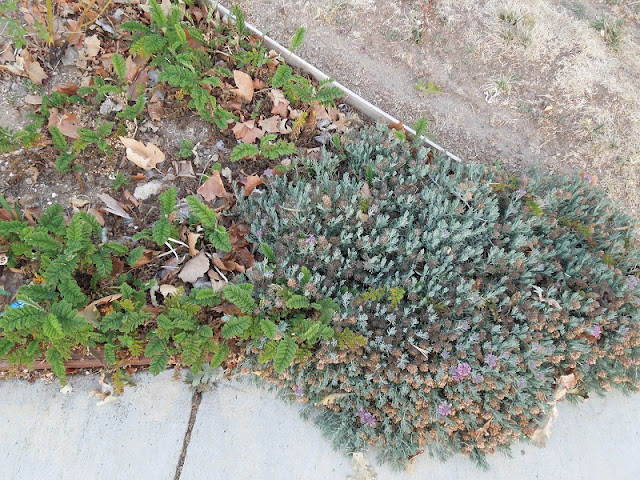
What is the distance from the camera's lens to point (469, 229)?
9.91ft

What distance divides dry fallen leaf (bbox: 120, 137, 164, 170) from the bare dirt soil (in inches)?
59.1

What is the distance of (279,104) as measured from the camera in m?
3.49

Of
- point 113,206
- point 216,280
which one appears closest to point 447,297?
point 216,280

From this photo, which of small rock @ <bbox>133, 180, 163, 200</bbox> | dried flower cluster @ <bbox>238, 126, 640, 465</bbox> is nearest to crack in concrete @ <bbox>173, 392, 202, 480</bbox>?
dried flower cluster @ <bbox>238, 126, 640, 465</bbox>

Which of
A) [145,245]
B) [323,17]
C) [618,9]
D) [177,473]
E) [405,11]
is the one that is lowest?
[177,473]

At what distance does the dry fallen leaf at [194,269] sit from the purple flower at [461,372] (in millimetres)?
1671

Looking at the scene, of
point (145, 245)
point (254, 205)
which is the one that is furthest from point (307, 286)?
point (145, 245)

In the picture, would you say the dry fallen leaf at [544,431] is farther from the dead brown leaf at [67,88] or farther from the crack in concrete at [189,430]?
the dead brown leaf at [67,88]

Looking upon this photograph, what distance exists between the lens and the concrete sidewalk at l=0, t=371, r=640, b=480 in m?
2.66

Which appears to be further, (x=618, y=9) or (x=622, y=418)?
(x=618, y=9)

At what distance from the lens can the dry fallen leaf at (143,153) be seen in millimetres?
3188

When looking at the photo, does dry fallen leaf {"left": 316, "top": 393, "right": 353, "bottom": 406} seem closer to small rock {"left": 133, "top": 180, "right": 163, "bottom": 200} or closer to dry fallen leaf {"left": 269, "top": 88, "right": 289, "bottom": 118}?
small rock {"left": 133, "top": 180, "right": 163, "bottom": 200}

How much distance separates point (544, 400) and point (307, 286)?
1.59 m

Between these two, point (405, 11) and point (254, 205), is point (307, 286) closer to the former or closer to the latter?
point (254, 205)
